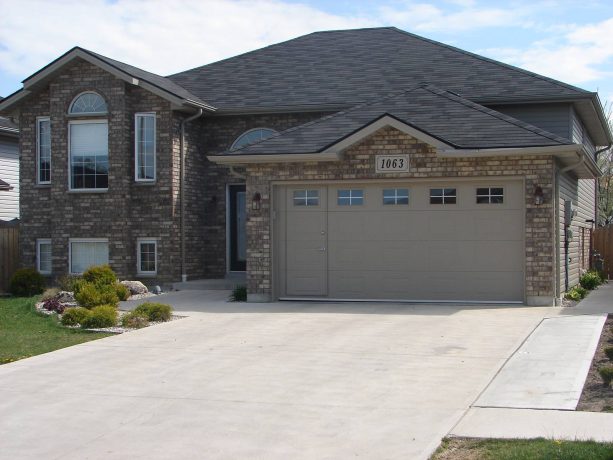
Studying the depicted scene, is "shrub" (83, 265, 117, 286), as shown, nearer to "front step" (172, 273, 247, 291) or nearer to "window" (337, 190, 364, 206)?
"front step" (172, 273, 247, 291)

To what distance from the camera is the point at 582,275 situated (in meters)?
21.7

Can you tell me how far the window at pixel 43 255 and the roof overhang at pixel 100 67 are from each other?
144 inches

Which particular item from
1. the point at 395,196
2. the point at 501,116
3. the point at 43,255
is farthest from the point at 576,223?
the point at 43,255

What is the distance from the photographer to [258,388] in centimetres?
882

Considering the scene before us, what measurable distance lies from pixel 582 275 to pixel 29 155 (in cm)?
1456

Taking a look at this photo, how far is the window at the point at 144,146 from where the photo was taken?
19.8 metres

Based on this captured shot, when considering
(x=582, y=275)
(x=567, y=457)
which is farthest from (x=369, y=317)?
(x=582, y=275)

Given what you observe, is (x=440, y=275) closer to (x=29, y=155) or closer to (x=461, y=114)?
(x=461, y=114)

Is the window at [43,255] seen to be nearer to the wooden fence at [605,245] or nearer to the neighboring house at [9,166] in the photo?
the neighboring house at [9,166]

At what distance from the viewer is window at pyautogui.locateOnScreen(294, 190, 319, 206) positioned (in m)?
16.8

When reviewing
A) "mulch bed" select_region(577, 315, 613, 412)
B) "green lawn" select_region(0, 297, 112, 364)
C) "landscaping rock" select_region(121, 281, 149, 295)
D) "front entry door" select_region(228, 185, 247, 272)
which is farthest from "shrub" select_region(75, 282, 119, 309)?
"mulch bed" select_region(577, 315, 613, 412)

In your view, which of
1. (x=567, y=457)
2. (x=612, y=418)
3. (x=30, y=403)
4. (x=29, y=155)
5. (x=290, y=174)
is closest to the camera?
(x=567, y=457)

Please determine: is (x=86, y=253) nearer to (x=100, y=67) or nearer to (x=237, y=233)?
(x=237, y=233)

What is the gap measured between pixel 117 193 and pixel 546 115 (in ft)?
33.5
